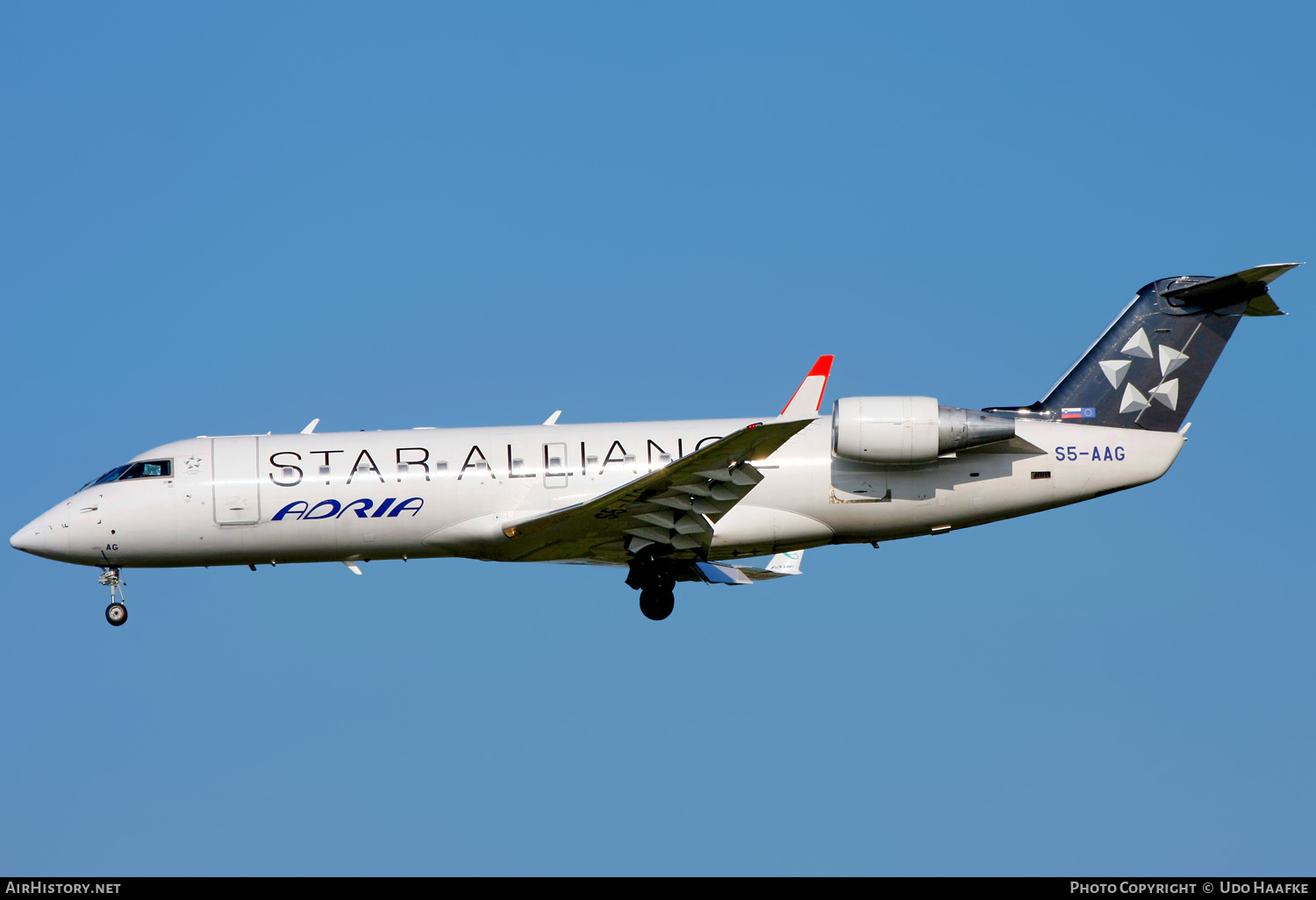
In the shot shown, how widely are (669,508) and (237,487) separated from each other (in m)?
8.09

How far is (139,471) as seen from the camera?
2647 cm

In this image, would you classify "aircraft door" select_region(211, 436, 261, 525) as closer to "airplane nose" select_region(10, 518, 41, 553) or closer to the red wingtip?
"airplane nose" select_region(10, 518, 41, 553)

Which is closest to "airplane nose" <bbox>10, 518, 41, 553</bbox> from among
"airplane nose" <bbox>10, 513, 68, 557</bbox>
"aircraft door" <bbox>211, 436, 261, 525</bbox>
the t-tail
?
"airplane nose" <bbox>10, 513, 68, 557</bbox>

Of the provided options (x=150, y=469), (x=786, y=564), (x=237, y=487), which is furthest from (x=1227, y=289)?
(x=150, y=469)

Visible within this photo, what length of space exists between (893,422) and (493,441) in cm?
728

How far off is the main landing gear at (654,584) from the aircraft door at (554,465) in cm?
202

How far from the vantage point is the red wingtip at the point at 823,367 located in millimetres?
26078

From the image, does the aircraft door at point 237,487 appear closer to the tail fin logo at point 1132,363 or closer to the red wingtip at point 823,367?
the red wingtip at point 823,367

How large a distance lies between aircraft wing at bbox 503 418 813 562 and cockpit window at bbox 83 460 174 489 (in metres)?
6.79

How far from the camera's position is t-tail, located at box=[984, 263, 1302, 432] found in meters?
26.1
